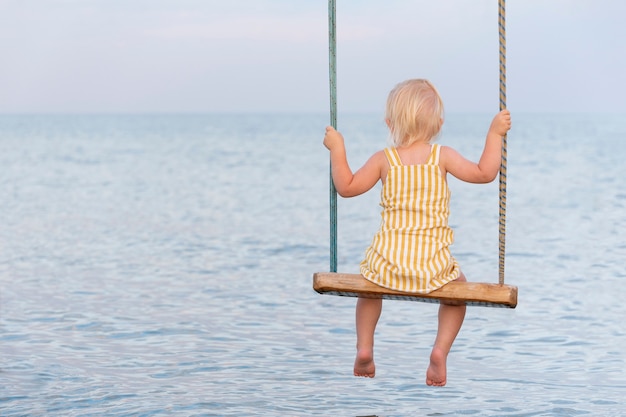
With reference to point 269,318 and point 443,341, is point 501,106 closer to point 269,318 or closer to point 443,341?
point 443,341

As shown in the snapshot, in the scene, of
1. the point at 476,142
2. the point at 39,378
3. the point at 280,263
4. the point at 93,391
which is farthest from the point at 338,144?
the point at 476,142

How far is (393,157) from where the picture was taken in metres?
4.54

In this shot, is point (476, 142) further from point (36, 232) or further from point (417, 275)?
point (417, 275)

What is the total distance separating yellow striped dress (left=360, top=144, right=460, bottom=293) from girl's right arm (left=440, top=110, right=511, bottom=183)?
0.08m

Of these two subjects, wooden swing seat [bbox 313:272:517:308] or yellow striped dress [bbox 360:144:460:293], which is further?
yellow striped dress [bbox 360:144:460:293]

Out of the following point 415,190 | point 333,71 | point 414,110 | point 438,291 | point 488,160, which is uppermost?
point 333,71

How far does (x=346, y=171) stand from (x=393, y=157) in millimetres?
208

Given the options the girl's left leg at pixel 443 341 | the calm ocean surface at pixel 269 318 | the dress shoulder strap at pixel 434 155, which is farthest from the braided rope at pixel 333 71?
the calm ocean surface at pixel 269 318

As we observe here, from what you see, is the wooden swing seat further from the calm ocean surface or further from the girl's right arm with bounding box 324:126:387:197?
the calm ocean surface

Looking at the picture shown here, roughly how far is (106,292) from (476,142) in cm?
4878

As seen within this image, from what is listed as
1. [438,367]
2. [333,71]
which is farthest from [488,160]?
[438,367]

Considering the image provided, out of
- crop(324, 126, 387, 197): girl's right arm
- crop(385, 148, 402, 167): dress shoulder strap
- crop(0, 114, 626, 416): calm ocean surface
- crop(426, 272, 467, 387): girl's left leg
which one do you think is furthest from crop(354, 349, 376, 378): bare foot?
crop(0, 114, 626, 416): calm ocean surface

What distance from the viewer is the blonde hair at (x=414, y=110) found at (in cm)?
441

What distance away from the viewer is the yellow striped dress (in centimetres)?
444
